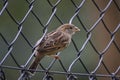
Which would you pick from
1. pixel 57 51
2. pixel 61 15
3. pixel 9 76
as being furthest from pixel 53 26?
pixel 57 51

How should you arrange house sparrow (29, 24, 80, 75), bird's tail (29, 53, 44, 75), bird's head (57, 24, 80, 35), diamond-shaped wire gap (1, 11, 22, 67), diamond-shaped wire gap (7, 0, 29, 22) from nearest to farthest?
bird's tail (29, 53, 44, 75) → house sparrow (29, 24, 80, 75) → bird's head (57, 24, 80, 35) → diamond-shaped wire gap (1, 11, 22, 67) → diamond-shaped wire gap (7, 0, 29, 22)

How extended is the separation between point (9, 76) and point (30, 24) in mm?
892

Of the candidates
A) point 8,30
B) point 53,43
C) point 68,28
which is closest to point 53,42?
point 53,43

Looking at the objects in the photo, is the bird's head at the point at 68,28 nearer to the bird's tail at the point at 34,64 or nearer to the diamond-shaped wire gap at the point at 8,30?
the bird's tail at the point at 34,64

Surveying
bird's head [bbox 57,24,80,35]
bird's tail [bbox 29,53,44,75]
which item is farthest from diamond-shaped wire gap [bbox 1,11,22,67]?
bird's tail [bbox 29,53,44,75]

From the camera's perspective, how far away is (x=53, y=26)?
6.96m

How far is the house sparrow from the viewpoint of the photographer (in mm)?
3273

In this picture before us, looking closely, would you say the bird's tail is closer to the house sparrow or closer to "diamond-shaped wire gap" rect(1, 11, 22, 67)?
the house sparrow

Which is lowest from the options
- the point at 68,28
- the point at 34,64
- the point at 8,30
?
the point at 8,30

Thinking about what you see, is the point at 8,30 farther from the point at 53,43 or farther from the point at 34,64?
the point at 34,64

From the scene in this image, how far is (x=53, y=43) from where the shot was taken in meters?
3.58

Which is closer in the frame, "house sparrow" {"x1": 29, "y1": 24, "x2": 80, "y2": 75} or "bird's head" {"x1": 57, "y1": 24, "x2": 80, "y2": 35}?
"house sparrow" {"x1": 29, "y1": 24, "x2": 80, "y2": 75}

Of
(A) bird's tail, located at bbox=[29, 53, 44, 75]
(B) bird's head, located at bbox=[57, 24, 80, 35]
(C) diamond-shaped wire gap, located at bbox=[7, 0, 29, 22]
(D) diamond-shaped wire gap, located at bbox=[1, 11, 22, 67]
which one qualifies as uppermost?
(A) bird's tail, located at bbox=[29, 53, 44, 75]

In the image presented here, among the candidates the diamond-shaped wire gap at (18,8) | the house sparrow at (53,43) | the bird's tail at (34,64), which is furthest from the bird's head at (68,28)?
the diamond-shaped wire gap at (18,8)
